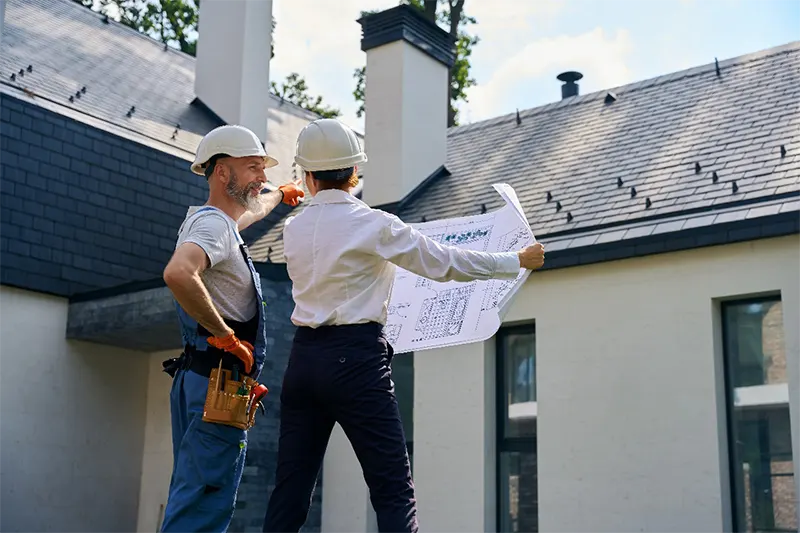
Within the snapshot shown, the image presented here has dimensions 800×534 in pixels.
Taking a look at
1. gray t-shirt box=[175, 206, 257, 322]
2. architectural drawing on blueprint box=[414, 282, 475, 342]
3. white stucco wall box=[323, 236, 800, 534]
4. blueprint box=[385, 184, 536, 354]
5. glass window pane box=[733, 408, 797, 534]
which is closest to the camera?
gray t-shirt box=[175, 206, 257, 322]

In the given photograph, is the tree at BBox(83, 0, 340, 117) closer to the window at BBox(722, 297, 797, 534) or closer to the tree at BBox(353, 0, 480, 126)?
the tree at BBox(353, 0, 480, 126)

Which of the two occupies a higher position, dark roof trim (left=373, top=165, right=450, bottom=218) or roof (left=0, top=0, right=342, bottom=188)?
roof (left=0, top=0, right=342, bottom=188)

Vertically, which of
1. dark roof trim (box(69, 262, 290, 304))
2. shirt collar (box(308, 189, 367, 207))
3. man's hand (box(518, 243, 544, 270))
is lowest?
man's hand (box(518, 243, 544, 270))

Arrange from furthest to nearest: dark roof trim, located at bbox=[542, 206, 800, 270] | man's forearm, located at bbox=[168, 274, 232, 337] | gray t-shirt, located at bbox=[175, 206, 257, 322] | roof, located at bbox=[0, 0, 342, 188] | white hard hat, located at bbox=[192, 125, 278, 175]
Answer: roof, located at bbox=[0, 0, 342, 188], dark roof trim, located at bbox=[542, 206, 800, 270], white hard hat, located at bbox=[192, 125, 278, 175], gray t-shirt, located at bbox=[175, 206, 257, 322], man's forearm, located at bbox=[168, 274, 232, 337]

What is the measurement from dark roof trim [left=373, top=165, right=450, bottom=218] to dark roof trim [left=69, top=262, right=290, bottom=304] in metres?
2.23

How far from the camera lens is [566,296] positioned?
446 inches

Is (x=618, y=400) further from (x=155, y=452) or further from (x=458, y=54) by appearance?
(x=458, y=54)

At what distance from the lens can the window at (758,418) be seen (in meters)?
9.73

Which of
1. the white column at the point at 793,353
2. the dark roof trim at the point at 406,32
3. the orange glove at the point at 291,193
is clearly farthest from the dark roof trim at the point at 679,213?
the orange glove at the point at 291,193

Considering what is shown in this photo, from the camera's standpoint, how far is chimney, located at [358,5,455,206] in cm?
1472

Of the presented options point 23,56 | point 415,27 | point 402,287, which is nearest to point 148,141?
point 23,56

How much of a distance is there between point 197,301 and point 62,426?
946 centimetres

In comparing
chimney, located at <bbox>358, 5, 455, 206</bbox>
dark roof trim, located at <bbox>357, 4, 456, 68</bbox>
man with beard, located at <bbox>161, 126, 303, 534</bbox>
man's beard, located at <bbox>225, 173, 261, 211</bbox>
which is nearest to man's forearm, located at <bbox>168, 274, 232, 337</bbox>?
man with beard, located at <bbox>161, 126, 303, 534</bbox>

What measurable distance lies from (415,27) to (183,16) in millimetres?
15411
